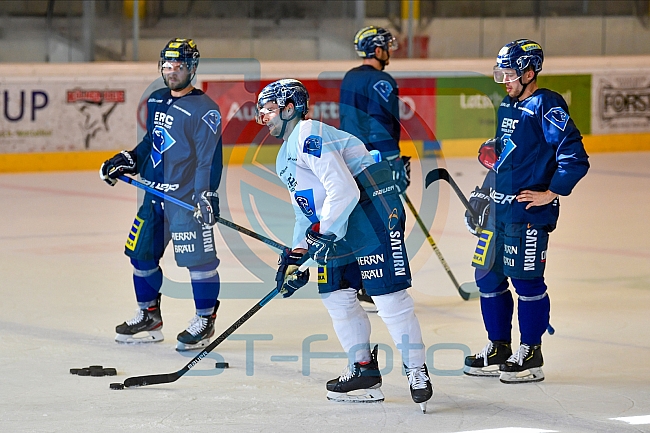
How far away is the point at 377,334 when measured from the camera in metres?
4.89

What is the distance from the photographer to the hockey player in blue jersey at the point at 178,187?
4621mm

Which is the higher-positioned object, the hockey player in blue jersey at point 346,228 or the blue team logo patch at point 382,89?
the blue team logo patch at point 382,89

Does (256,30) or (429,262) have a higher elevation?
(256,30)

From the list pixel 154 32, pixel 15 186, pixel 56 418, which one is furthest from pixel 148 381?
pixel 154 32

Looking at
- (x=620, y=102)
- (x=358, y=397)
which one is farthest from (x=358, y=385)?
(x=620, y=102)

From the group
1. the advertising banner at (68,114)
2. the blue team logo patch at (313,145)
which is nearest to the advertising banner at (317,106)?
the advertising banner at (68,114)

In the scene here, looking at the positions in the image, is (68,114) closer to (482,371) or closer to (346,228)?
(482,371)

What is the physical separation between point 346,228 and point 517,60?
3.20 ft

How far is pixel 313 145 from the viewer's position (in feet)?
11.8

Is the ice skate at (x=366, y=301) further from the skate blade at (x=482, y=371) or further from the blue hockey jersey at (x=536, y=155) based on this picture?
the blue hockey jersey at (x=536, y=155)

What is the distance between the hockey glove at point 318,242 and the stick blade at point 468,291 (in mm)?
2152

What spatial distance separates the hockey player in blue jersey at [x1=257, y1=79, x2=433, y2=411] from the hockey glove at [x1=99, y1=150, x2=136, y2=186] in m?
1.20

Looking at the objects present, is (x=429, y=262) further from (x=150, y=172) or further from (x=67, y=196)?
(x=67, y=196)

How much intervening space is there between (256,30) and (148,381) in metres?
8.49
